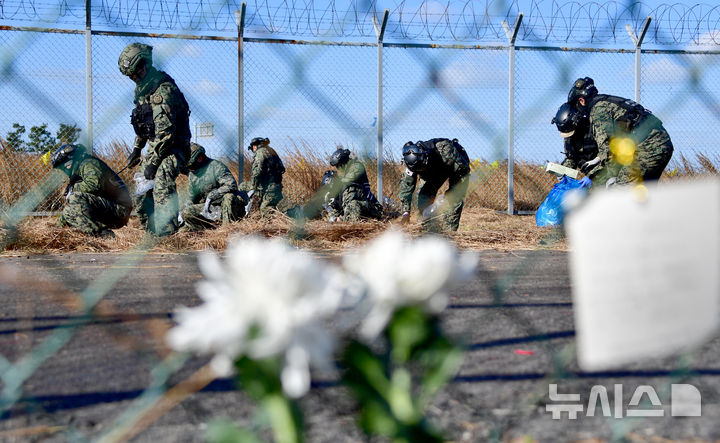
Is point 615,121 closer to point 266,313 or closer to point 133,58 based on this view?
point 133,58

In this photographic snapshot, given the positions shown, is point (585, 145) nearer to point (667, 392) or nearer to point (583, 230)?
point (667, 392)

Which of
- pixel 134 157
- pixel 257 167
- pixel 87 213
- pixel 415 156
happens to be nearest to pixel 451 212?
pixel 415 156

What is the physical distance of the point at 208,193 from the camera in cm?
769

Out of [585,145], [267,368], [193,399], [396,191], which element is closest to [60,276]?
[193,399]

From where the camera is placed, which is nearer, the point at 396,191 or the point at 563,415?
the point at 563,415

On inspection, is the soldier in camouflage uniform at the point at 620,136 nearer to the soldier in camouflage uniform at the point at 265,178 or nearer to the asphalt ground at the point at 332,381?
the soldier in camouflage uniform at the point at 265,178

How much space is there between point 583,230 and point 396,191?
8.95m

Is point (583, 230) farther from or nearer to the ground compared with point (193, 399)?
farther from the ground

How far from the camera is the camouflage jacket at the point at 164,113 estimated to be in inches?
257

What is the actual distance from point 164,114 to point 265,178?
200 centimetres

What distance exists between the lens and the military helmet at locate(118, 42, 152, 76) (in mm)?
6328

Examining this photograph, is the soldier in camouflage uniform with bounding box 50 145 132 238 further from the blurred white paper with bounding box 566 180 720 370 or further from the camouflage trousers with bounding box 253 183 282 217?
the blurred white paper with bounding box 566 180 720 370

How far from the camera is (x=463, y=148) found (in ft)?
28.0

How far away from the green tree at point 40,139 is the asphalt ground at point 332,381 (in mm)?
5580
